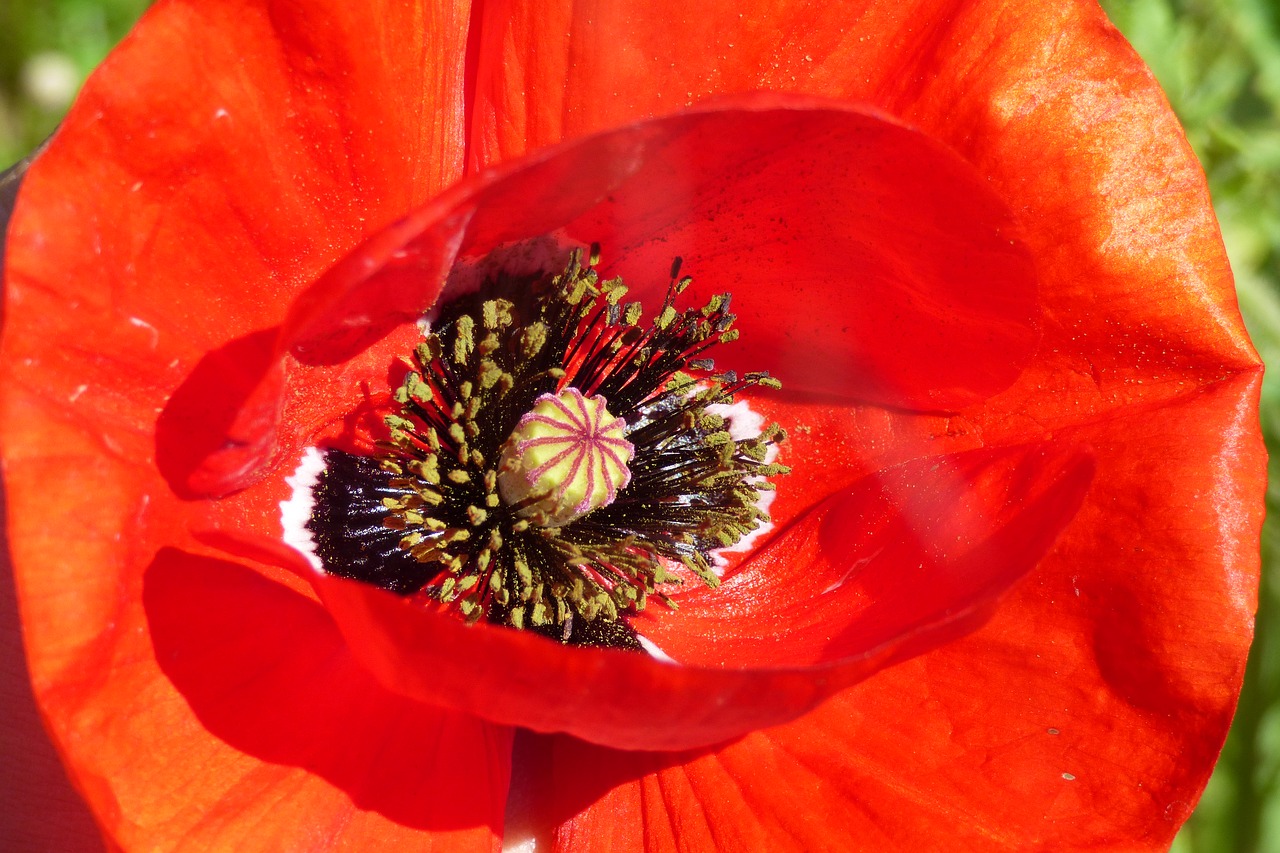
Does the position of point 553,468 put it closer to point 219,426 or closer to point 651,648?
point 651,648

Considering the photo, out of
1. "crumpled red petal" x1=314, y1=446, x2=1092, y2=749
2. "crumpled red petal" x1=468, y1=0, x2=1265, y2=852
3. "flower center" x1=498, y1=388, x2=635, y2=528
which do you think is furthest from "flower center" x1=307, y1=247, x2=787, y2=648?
"crumpled red petal" x1=468, y1=0, x2=1265, y2=852

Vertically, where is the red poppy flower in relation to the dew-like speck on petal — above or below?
above

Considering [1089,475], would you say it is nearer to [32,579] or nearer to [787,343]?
[787,343]

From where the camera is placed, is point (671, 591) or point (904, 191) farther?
point (671, 591)

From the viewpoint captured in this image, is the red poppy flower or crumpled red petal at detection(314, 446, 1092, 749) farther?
the red poppy flower

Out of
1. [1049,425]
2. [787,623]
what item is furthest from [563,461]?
[1049,425]

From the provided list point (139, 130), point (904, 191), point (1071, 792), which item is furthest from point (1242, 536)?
point (139, 130)

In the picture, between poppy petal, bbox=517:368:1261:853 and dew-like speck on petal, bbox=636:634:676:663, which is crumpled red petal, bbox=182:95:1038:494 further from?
dew-like speck on petal, bbox=636:634:676:663
